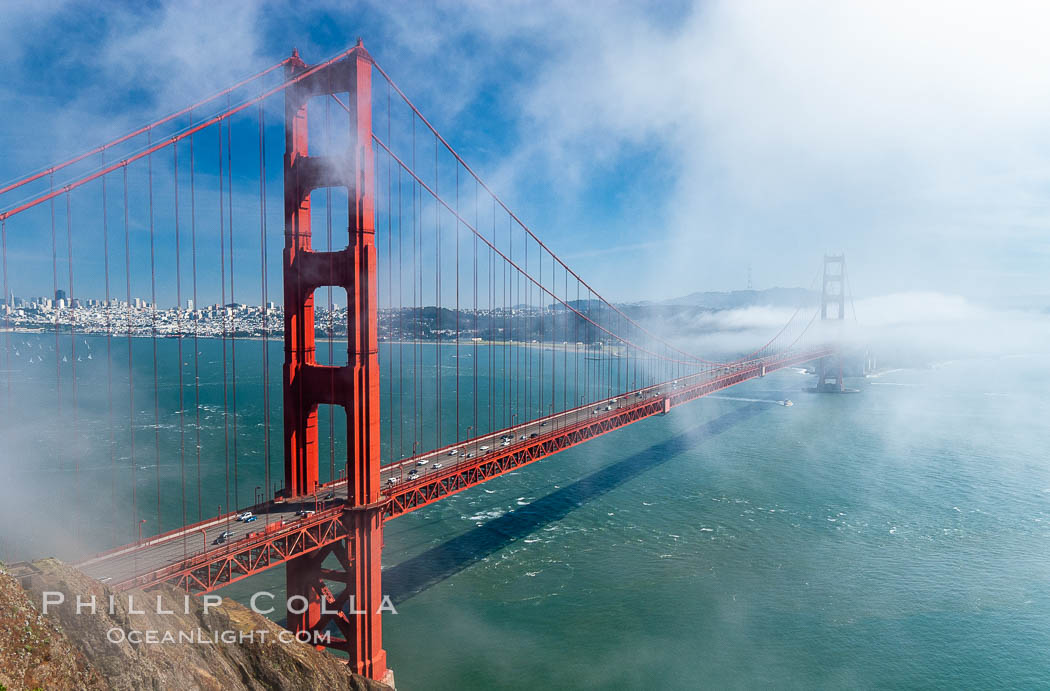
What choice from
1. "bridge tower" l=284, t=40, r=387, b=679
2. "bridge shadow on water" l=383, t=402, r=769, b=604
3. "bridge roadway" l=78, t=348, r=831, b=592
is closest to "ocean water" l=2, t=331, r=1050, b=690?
"bridge shadow on water" l=383, t=402, r=769, b=604

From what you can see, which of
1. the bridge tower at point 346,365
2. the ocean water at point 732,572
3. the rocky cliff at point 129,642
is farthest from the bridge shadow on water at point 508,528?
the rocky cliff at point 129,642

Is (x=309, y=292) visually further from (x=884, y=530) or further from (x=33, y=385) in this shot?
(x=33, y=385)

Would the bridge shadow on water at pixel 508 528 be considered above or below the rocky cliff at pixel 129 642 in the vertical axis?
below

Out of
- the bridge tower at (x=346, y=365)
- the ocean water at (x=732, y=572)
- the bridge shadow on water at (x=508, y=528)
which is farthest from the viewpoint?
the bridge shadow on water at (x=508, y=528)

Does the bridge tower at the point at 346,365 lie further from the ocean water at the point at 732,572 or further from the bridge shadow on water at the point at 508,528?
the bridge shadow on water at the point at 508,528

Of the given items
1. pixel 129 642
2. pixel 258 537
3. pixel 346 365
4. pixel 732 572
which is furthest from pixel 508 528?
pixel 129 642

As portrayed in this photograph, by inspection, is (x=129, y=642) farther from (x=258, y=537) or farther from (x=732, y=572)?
(x=732, y=572)
